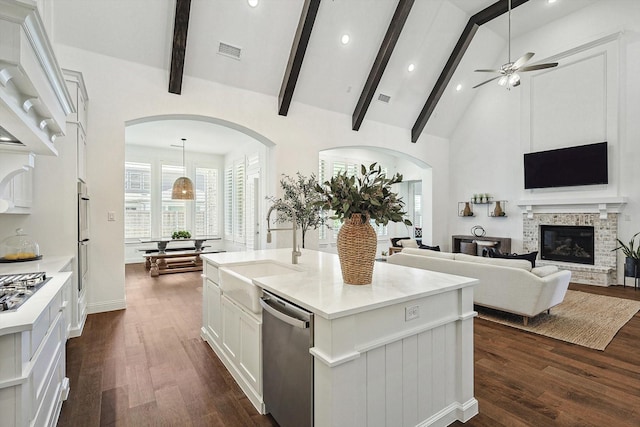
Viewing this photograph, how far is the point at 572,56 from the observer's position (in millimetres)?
6301

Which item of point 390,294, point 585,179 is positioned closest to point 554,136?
point 585,179

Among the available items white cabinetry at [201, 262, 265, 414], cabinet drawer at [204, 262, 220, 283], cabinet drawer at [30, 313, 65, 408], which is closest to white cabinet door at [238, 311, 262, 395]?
white cabinetry at [201, 262, 265, 414]

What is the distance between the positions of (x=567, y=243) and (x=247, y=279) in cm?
713

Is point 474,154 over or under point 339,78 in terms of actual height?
under

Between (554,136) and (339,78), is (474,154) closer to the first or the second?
(554,136)

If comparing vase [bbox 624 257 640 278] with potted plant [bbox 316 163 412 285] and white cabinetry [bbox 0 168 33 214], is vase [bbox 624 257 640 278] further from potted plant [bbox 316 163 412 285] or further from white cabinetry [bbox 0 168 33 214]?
white cabinetry [bbox 0 168 33 214]

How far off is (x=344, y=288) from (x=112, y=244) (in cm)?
372

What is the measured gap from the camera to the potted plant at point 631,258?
5.36 m

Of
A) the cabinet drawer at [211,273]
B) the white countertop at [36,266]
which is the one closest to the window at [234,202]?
the cabinet drawer at [211,273]

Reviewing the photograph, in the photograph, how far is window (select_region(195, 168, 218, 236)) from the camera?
9.34 m

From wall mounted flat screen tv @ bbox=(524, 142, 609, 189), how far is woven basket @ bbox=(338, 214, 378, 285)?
6.44 meters

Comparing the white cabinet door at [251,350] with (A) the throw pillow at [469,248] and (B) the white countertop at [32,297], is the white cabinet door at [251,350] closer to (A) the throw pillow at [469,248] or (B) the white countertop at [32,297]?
(B) the white countertop at [32,297]

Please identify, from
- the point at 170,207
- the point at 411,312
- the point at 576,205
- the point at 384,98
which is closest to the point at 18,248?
the point at 411,312

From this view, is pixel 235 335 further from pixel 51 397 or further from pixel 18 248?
pixel 18 248
